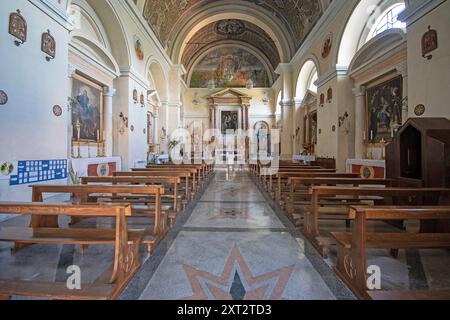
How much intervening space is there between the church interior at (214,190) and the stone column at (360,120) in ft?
0.13

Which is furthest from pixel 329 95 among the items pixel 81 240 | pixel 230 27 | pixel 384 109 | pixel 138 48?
pixel 230 27

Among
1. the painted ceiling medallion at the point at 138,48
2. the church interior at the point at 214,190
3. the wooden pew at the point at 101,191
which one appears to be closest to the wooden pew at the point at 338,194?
the church interior at the point at 214,190

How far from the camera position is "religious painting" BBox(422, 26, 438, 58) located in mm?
4258

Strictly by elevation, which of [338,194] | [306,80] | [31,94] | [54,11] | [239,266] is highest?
[306,80]

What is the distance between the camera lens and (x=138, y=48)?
9383mm

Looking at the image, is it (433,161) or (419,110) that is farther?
(419,110)

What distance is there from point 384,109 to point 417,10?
287 cm

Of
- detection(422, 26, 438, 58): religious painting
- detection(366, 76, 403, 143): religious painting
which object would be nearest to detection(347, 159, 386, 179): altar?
detection(366, 76, 403, 143): religious painting

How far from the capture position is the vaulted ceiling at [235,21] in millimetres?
10953

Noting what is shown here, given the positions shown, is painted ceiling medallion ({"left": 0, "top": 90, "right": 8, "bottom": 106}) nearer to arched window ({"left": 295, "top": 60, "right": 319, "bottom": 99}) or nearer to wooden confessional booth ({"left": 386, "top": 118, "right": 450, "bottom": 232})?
wooden confessional booth ({"left": 386, "top": 118, "right": 450, "bottom": 232})

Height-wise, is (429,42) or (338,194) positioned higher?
(429,42)

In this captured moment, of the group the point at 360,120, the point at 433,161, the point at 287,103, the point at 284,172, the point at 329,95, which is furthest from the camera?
the point at 287,103

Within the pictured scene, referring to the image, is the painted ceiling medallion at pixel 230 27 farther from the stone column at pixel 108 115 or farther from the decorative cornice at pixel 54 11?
the decorative cornice at pixel 54 11

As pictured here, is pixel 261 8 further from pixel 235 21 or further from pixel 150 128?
pixel 150 128
